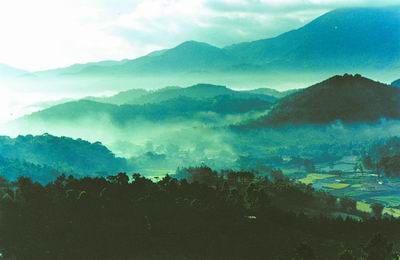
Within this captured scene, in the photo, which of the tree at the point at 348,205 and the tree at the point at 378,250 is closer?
the tree at the point at 378,250

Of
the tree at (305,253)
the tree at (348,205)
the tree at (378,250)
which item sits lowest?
the tree at (348,205)

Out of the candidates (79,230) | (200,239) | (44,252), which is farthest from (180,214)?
(44,252)

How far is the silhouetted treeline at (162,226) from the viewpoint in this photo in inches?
4038

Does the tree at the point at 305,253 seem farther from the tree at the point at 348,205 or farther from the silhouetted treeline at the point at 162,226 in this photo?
the tree at the point at 348,205

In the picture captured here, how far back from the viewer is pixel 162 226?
11381 cm

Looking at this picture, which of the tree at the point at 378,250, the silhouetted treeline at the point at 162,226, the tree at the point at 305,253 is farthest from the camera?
the silhouetted treeline at the point at 162,226

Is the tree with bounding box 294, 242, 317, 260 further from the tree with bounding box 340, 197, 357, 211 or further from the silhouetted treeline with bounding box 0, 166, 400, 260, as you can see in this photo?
the tree with bounding box 340, 197, 357, 211

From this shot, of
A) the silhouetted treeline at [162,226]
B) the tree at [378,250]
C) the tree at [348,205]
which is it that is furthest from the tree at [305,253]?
the tree at [348,205]

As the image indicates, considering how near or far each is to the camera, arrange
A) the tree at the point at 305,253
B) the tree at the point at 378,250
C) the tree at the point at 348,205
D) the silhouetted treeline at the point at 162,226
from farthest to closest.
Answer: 1. the tree at the point at 348,205
2. the silhouetted treeline at the point at 162,226
3. the tree at the point at 378,250
4. the tree at the point at 305,253

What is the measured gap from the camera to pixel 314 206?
17562cm

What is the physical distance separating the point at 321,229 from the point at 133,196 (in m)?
42.3

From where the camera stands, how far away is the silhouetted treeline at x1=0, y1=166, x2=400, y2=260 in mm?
102562

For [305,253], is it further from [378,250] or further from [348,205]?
[348,205]

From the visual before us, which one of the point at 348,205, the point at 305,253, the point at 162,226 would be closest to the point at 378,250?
the point at 305,253
